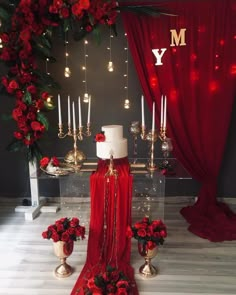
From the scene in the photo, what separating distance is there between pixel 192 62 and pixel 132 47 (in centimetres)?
56

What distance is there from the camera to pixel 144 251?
208 cm

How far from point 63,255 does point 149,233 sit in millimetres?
604

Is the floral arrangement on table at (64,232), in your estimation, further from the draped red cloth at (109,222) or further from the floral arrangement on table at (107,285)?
the floral arrangement on table at (107,285)

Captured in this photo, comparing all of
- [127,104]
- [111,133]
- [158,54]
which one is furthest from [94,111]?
[111,133]

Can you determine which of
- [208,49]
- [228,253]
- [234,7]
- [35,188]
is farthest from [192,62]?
[35,188]

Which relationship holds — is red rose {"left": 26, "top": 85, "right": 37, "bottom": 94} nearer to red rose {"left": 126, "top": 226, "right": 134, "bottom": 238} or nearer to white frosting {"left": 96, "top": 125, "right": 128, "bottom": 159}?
white frosting {"left": 96, "top": 125, "right": 128, "bottom": 159}

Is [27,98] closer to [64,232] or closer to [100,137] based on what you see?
[100,137]

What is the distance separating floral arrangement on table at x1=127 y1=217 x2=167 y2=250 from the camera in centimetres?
205

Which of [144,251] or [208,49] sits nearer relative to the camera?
[144,251]

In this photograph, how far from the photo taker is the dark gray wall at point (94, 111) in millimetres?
3004

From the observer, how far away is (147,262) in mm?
2127

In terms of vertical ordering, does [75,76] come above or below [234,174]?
above

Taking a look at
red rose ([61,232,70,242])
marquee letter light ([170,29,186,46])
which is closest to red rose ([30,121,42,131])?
red rose ([61,232,70,242])

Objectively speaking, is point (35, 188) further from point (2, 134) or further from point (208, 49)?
point (208, 49)
